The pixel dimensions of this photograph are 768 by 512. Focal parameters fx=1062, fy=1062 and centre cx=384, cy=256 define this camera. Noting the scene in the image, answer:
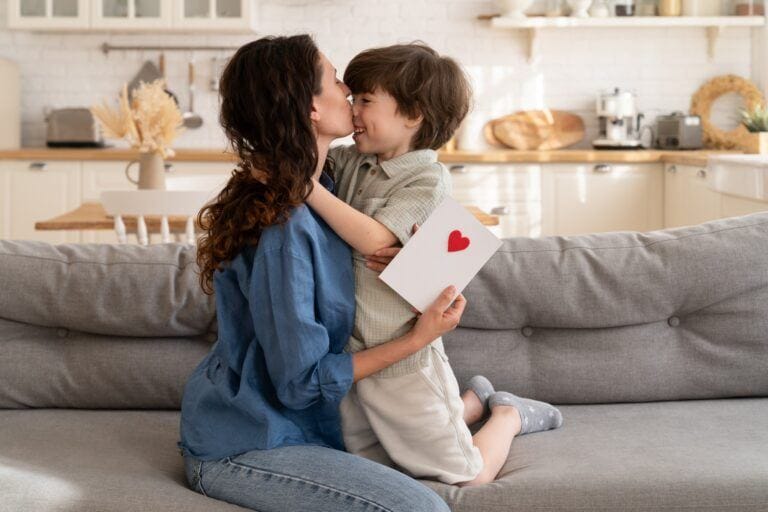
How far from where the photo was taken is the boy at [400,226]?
5.98 ft

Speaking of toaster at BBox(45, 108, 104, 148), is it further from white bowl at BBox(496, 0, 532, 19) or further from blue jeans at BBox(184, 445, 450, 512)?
blue jeans at BBox(184, 445, 450, 512)

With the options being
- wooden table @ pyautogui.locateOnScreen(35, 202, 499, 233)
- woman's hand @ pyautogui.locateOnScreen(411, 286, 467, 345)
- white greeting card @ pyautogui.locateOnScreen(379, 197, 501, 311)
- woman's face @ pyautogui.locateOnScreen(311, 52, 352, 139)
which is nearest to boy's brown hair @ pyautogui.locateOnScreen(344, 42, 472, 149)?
woman's face @ pyautogui.locateOnScreen(311, 52, 352, 139)

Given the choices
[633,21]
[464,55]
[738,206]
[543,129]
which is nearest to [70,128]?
[464,55]

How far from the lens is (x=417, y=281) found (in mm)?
1782

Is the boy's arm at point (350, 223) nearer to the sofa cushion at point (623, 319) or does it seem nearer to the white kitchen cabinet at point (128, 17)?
the sofa cushion at point (623, 319)

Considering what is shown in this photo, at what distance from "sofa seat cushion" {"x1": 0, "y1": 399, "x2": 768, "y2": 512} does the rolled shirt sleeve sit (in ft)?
0.76

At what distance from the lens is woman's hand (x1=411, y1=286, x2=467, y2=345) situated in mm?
1769

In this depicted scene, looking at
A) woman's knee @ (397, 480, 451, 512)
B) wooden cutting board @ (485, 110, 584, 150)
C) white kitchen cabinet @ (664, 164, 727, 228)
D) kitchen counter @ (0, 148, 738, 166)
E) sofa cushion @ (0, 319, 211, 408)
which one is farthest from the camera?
wooden cutting board @ (485, 110, 584, 150)

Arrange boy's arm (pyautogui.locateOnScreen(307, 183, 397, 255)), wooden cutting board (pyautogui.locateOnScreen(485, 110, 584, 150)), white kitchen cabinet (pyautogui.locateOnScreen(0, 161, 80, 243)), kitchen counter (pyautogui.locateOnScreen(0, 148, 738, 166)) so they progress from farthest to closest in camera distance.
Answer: wooden cutting board (pyautogui.locateOnScreen(485, 110, 584, 150)) → white kitchen cabinet (pyautogui.locateOnScreen(0, 161, 80, 243)) → kitchen counter (pyautogui.locateOnScreen(0, 148, 738, 166)) → boy's arm (pyautogui.locateOnScreen(307, 183, 397, 255))

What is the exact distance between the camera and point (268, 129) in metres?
1.70

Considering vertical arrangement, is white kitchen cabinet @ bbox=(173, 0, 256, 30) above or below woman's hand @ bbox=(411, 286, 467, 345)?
above

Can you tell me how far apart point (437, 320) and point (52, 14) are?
190 inches

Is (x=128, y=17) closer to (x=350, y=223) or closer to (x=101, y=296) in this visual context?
(x=101, y=296)

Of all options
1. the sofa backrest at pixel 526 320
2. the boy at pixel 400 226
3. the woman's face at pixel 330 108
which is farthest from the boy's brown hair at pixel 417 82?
the sofa backrest at pixel 526 320
